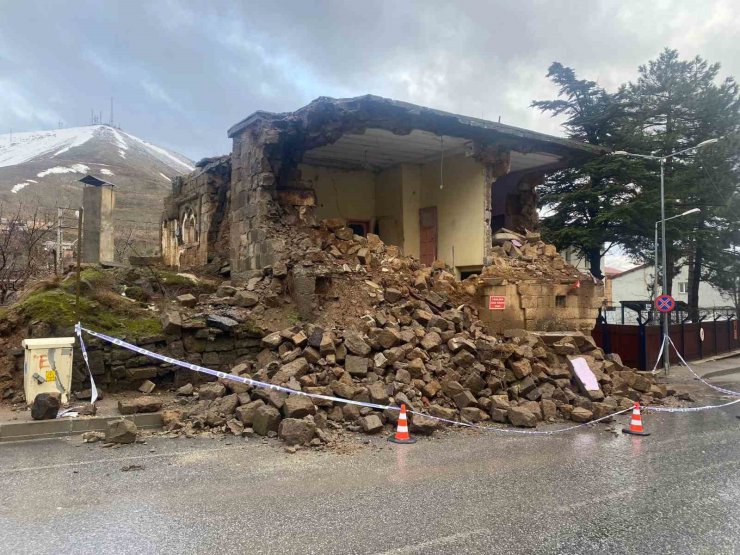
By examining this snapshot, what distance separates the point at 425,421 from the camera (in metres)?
8.50

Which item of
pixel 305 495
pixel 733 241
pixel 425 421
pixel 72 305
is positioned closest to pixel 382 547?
pixel 305 495

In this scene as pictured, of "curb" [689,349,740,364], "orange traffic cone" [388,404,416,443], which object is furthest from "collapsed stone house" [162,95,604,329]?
"curb" [689,349,740,364]

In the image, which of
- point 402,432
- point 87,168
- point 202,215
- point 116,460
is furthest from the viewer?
point 87,168

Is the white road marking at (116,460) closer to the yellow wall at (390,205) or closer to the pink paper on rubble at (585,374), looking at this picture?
the pink paper on rubble at (585,374)

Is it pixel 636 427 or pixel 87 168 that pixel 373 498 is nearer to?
pixel 636 427

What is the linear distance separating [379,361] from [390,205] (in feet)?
28.1

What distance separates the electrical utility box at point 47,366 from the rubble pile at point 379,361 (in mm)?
1820

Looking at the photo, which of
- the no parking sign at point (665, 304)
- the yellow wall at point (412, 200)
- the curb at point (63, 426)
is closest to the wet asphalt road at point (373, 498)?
the curb at point (63, 426)

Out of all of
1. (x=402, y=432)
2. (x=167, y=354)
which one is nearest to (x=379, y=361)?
(x=402, y=432)

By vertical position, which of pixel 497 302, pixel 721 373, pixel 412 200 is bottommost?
pixel 721 373

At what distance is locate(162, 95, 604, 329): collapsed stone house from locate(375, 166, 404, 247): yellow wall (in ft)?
0.12

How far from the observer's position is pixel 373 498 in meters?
5.57

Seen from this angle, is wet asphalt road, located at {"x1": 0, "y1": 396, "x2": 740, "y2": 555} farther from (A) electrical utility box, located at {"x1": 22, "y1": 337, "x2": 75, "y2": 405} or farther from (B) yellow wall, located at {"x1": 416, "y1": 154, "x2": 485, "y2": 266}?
(B) yellow wall, located at {"x1": 416, "y1": 154, "x2": 485, "y2": 266}

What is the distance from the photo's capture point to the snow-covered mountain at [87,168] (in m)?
62.0
